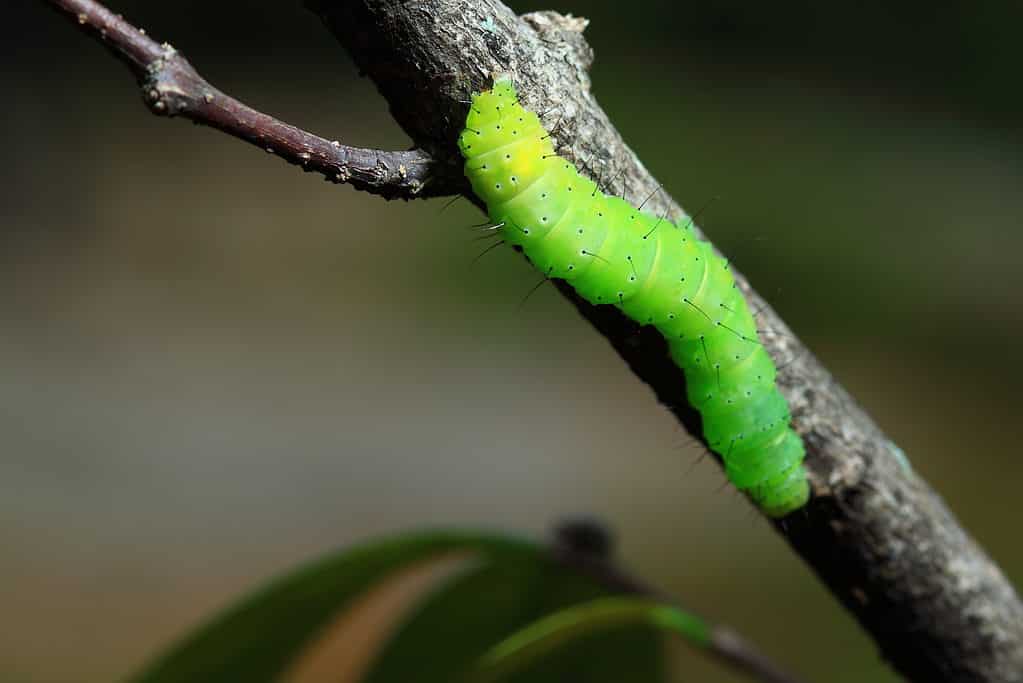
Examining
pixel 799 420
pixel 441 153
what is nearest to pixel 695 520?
pixel 799 420

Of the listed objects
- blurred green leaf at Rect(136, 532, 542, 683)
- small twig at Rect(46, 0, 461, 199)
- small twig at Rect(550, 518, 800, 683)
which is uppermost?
small twig at Rect(46, 0, 461, 199)

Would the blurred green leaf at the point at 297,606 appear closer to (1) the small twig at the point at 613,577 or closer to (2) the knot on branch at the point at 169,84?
(1) the small twig at the point at 613,577

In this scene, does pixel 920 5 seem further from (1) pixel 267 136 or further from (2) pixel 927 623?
(1) pixel 267 136

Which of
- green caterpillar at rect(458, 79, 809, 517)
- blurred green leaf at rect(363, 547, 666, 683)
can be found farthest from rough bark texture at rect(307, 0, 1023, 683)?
blurred green leaf at rect(363, 547, 666, 683)

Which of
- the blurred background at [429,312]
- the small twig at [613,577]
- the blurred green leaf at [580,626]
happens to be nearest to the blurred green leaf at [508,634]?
the small twig at [613,577]

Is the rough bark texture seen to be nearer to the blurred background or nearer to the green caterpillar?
the green caterpillar

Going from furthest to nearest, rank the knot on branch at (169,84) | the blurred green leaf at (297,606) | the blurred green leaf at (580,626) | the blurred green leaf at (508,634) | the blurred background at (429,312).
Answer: the blurred background at (429,312), the blurred green leaf at (508,634), the blurred green leaf at (297,606), the blurred green leaf at (580,626), the knot on branch at (169,84)

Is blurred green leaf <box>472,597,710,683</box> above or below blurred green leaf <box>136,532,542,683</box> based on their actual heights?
below
